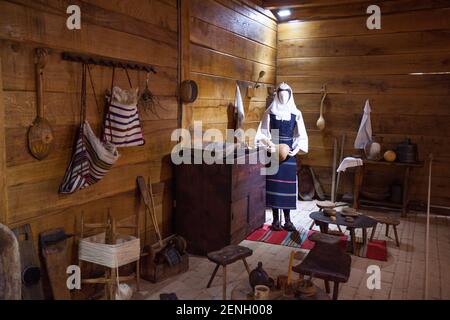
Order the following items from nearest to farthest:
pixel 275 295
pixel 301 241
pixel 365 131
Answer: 1. pixel 275 295
2. pixel 301 241
3. pixel 365 131

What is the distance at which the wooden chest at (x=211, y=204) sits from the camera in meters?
3.31

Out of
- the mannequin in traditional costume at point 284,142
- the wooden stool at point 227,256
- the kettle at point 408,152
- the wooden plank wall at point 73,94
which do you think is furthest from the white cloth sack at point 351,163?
the wooden stool at point 227,256

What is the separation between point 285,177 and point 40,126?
2580mm

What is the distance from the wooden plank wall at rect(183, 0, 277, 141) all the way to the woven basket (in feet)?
4.69

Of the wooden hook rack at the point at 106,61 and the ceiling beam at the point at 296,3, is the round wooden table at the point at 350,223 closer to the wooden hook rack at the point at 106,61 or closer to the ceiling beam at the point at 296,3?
the wooden hook rack at the point at 106,61

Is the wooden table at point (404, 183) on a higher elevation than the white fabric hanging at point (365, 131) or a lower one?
lower

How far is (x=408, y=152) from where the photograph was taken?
191 inches

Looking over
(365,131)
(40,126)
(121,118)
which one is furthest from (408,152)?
(40,126)

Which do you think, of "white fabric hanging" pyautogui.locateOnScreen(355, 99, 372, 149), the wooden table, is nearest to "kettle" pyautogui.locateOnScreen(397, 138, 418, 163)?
the wooden table

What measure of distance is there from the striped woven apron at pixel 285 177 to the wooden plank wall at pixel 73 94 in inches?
49.5

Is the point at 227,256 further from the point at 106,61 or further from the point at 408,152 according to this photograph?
the point at 408,152

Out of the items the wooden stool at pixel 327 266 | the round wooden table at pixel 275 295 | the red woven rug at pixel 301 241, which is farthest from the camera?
the red woven rug at pixel 301 241

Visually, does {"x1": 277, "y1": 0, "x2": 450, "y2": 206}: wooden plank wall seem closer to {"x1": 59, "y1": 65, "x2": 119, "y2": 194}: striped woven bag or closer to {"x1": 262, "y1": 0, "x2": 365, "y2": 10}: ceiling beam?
{"x1": 262, "y1": 0, "x2": 365, "y2": 10}: ceiling beam
